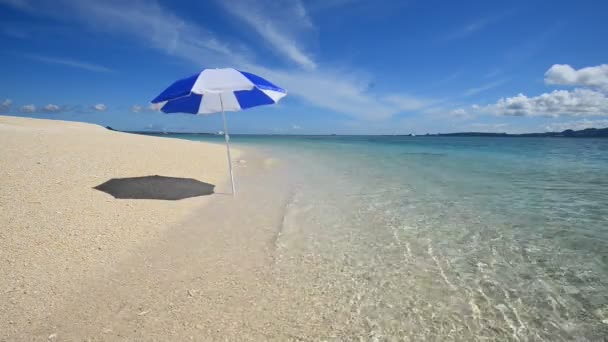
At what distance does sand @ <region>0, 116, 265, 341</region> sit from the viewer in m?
2.92

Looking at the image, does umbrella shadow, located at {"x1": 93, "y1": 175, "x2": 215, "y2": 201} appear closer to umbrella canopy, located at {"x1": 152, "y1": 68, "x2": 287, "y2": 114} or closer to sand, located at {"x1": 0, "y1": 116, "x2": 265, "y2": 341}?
sand, located at {"x1": 0, "y1": 116, "x2": 265, "y2": 341}

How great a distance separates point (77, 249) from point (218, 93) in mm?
4388

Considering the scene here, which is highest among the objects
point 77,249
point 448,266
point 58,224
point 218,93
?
point 218,93

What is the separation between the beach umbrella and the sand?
2.49 metres

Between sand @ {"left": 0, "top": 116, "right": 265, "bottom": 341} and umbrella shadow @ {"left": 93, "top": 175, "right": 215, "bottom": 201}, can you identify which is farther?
umbrella shadow @ {"left": 93, "top": 175, "right": 215, "bottom": 201}

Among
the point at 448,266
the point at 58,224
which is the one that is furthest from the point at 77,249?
the point at 448,266

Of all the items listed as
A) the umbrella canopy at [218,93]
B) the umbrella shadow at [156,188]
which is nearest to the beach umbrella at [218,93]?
the umbrella canopy at [218,93]

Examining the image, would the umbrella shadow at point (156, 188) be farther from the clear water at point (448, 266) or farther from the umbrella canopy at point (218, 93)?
the clear water at point (448, 266)

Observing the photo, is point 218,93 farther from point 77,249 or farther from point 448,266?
point 448,266

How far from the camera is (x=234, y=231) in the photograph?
561 cm

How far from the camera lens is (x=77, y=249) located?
167 inches

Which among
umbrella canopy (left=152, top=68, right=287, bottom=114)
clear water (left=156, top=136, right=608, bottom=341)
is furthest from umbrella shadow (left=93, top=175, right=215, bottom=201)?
clear water (left=156, top=136, right=608, bottom=341)

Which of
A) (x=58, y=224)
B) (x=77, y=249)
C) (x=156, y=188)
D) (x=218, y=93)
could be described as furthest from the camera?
(x=156, y=188)

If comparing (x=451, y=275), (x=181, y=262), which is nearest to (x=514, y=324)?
(x=451, y=275)
